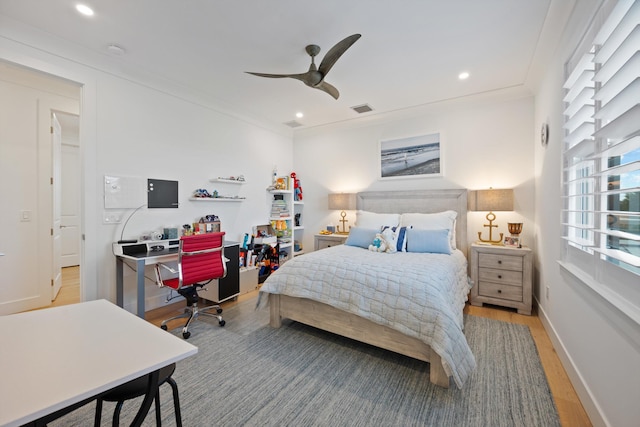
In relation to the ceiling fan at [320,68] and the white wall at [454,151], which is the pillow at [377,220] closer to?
the white wall at [454,151]

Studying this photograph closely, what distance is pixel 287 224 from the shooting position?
4.93m

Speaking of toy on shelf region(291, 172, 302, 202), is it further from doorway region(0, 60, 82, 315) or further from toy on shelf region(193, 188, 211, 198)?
doorway region(0, 60, 82, 315)

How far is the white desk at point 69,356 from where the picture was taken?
0.68 meters

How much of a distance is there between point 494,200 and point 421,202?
0.92 m

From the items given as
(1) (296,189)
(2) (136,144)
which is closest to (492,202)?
(1) (296,189)

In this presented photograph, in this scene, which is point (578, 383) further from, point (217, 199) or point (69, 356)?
point (217, 199)

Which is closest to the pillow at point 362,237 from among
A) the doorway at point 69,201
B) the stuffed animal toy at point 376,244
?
the stuffed animal toy at point 376,244

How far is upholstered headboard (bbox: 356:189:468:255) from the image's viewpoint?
12.2 feet

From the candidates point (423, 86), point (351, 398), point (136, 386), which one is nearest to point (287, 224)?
point (423, 86)

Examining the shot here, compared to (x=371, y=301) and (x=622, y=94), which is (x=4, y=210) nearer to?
(x=371, y=301)

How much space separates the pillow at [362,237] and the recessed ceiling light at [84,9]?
323cm

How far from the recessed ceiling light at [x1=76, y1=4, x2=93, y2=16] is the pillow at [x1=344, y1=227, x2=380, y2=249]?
3.23 m

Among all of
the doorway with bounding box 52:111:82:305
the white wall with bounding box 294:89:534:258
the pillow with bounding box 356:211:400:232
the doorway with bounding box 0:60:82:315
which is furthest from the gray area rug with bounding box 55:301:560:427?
the doorway with bounding box 52:111:82:305

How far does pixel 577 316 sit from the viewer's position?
1.84 metres
